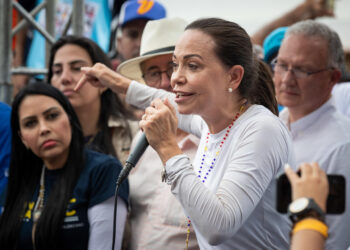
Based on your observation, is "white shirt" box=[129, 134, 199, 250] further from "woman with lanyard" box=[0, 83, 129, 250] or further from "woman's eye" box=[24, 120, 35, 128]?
"woman's eye" box=[24, 120, 35, 128]

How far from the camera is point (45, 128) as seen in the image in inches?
106

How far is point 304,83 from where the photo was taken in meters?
2.73

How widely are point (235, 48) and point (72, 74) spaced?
1.67 m

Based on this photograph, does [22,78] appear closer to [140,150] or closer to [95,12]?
[95,12]

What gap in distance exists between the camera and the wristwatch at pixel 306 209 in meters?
1.12

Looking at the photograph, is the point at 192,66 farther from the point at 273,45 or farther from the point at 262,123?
the point at 273,45

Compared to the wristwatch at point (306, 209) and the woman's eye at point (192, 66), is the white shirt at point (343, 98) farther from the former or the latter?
the wristwatch at point (306, 209)

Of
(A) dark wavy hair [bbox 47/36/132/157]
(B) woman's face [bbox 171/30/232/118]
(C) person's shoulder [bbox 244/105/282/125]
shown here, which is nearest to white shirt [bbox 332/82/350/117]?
(A) dark wavy hair [bbox 47/36/132/157]

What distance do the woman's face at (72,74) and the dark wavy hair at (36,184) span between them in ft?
1.07

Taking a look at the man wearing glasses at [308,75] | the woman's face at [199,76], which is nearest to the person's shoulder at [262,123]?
the woman's face at [199,76]

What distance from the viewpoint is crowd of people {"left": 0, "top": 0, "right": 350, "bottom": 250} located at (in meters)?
1.58

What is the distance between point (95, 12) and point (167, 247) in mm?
3394

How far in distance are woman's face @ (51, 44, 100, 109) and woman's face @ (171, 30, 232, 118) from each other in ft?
5.02

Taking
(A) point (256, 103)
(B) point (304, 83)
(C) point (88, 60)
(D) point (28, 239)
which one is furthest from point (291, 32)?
(D) point (28, 239)
